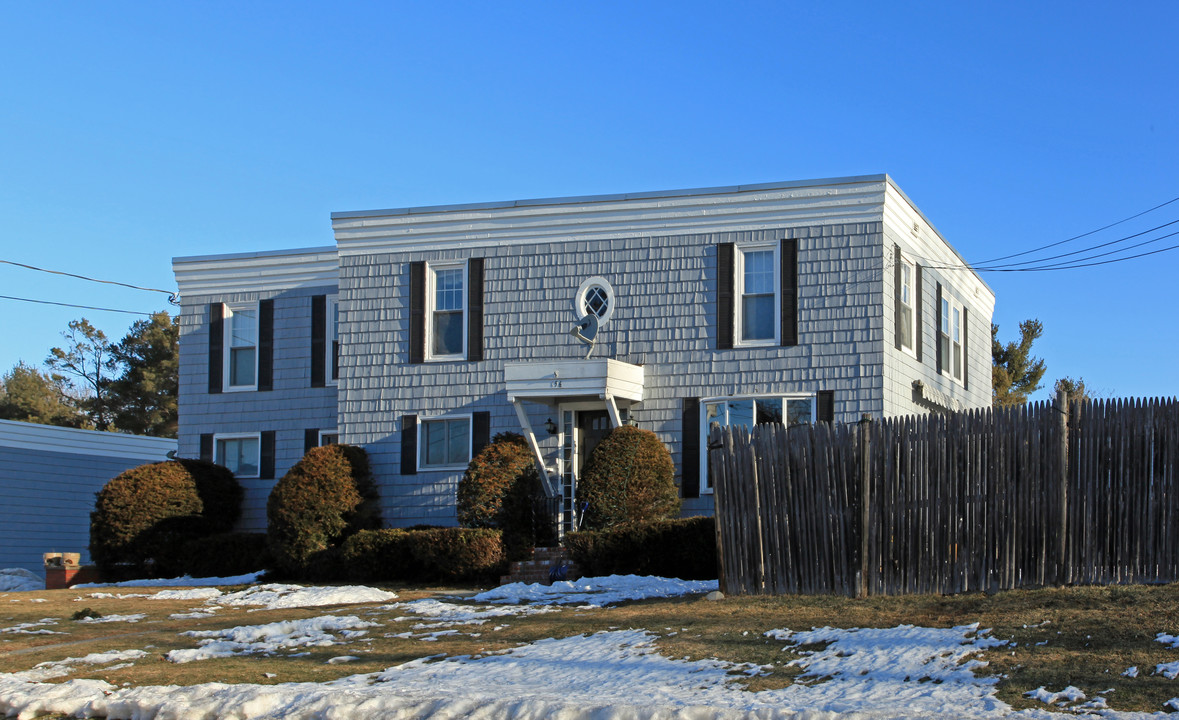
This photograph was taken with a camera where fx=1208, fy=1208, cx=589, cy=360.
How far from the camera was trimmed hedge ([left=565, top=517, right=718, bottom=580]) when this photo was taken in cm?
1598

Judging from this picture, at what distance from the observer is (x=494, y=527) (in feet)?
59.7

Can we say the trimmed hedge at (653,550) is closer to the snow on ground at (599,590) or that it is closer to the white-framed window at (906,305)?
the snow on ground at (599,590)

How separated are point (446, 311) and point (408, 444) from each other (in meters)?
2.34

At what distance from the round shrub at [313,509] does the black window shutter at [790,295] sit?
7.37 m

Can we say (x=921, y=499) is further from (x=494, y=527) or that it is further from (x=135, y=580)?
(x=135, y=580)

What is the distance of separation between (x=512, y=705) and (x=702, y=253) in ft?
40.7

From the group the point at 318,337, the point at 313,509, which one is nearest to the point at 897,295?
the point at 313,509

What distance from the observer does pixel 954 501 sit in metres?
11.0

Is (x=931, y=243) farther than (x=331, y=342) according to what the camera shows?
No

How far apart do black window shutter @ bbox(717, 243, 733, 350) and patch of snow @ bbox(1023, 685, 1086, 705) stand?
1193cm

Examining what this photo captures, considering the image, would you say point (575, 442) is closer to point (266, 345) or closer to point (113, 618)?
point (266, 345)

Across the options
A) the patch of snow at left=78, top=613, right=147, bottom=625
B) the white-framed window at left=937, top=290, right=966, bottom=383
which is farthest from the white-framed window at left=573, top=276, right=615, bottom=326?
the patch of snow at left=78, top=613, right=147, bottom=625

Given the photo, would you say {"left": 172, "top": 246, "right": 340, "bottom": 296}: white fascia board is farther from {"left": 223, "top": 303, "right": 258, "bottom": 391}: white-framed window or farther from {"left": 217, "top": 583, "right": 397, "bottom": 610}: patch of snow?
{"left": 217, "top": 583, "right": 397, "bottom": 610}: patch of snow

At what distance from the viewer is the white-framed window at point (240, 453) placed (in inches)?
899
